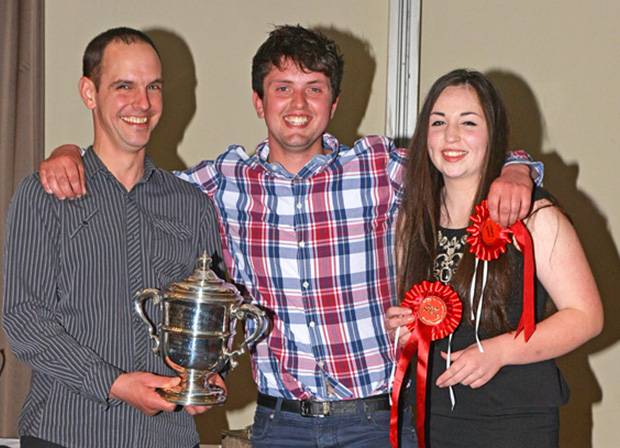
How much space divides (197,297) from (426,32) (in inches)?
107

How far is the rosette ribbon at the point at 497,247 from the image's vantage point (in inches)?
89.0

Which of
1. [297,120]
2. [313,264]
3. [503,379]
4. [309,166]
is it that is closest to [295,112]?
[297,120]

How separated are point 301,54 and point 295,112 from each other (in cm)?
18

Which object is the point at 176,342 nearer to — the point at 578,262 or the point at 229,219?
the point at 229,219

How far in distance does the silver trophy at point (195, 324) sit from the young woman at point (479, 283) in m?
0.40

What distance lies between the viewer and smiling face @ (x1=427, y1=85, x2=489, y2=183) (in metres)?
2.42

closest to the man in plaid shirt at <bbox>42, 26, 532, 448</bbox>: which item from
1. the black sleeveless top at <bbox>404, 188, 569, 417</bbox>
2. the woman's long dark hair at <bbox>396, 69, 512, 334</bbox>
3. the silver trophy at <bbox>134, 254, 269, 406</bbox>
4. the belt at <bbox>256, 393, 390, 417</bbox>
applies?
the belt at <bbox>256, 393, 390, 417</bbox>

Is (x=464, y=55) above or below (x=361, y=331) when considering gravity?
above

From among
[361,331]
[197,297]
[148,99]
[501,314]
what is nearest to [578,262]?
[501,314]

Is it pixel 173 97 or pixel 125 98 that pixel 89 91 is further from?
pixel 173 97

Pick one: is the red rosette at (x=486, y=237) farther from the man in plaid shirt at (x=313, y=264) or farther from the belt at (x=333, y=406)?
the belt at (x=333, y=406)

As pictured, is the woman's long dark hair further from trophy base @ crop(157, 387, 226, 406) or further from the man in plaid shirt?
trophy base @ crop(157, 387, 226, 406)

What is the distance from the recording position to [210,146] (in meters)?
4.68

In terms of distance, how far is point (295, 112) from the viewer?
2.66 meters
